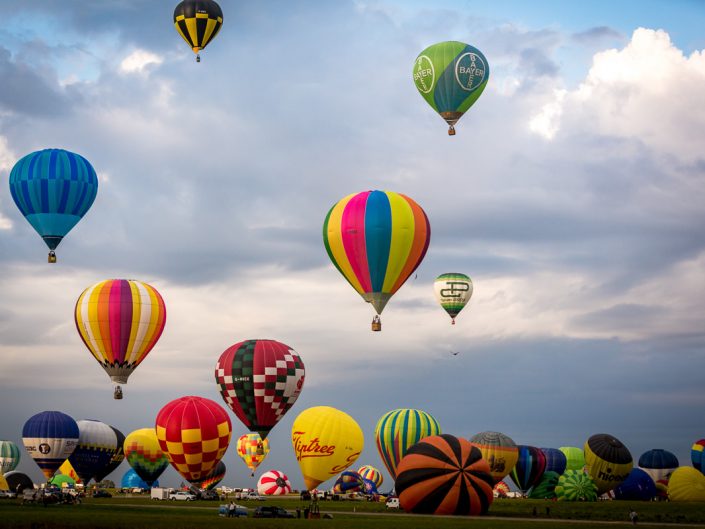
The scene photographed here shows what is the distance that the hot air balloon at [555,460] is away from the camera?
265 feet

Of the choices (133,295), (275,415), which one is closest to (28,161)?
(133,295)

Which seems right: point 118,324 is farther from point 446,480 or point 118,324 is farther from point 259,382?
point 446,480

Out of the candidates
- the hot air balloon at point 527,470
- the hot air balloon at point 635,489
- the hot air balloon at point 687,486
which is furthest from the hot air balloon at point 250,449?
the hot air balloon at point 687,486

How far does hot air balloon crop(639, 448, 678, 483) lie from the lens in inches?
3406

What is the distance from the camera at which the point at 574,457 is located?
86.4 metres

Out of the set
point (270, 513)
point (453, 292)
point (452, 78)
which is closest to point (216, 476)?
point (453, 292)

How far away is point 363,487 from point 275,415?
22279 millimetres

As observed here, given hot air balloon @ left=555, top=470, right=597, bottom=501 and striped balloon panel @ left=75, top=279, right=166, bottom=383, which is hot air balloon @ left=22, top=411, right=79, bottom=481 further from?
hot air balloon @ left=555, top=470, right=597, bottom=501

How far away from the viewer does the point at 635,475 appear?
259 feet

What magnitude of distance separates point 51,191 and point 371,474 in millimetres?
43981

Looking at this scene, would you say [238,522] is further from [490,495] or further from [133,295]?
[133,295]

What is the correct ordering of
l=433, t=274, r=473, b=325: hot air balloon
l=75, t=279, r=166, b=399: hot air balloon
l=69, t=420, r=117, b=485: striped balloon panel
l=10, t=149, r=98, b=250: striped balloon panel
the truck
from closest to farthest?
l=10, t=149, r=98, b=250: striped balloon panel → l=75, t=279, r=166, b=399: hot air balloon → the truck → l=69, t=420, r=117, b=485: striped balloon panel → l=433, t=274, r=473, b=325: hot air balloon

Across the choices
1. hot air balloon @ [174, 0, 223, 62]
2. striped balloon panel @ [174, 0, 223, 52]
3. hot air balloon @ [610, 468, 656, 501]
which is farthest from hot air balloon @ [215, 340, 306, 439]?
hot air balloon @ [610, 468, 656, 501]

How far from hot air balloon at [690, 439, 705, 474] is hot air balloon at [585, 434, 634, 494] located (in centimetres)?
989
